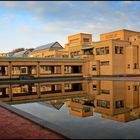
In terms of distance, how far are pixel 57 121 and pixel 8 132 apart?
11.1 feet

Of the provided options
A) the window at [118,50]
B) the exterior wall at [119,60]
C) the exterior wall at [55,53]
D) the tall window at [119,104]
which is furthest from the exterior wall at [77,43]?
the tall window at [119,104]

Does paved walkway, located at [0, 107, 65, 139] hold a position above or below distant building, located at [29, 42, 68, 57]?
below

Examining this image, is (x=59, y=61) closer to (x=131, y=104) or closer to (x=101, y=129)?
(x=131, y=104)

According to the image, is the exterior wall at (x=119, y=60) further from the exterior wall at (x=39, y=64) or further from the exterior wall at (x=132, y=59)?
the exterior wall at (x=39, y=64)

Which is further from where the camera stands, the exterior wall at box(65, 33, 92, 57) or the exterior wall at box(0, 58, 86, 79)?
the exterior wall at box(65, 33, 92, 57)

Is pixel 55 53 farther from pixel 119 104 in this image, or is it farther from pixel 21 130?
pixel 21 130

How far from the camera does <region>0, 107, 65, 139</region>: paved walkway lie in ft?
25.2

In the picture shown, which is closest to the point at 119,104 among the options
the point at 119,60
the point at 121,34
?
the point at 119,60

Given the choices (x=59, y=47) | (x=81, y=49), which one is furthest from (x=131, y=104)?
(x=59, y=47)

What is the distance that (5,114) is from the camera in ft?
38.2

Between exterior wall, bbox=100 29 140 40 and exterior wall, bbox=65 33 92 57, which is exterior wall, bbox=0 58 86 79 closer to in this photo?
exterior wall, bbox=65 33 92 57

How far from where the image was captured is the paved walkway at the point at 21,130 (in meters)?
7.69

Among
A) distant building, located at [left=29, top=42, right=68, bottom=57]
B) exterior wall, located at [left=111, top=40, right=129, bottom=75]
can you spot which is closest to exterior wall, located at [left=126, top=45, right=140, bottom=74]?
exterior wall, located at [left=111, top=40, right=129, bottom=75]

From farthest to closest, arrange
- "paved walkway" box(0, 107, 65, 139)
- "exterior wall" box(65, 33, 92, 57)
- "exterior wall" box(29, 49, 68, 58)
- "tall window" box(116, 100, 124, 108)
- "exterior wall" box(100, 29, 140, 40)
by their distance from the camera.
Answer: "exterior wall" box(29, 49, 68, 58) < "exterior wall" box(65, 33, 92, 57) < "exterior wall" box(100, 29, 140, 40) < "tall window" box(116, 100, 124, 108) < "paved walkway" box(0, 107, 65, 139)
